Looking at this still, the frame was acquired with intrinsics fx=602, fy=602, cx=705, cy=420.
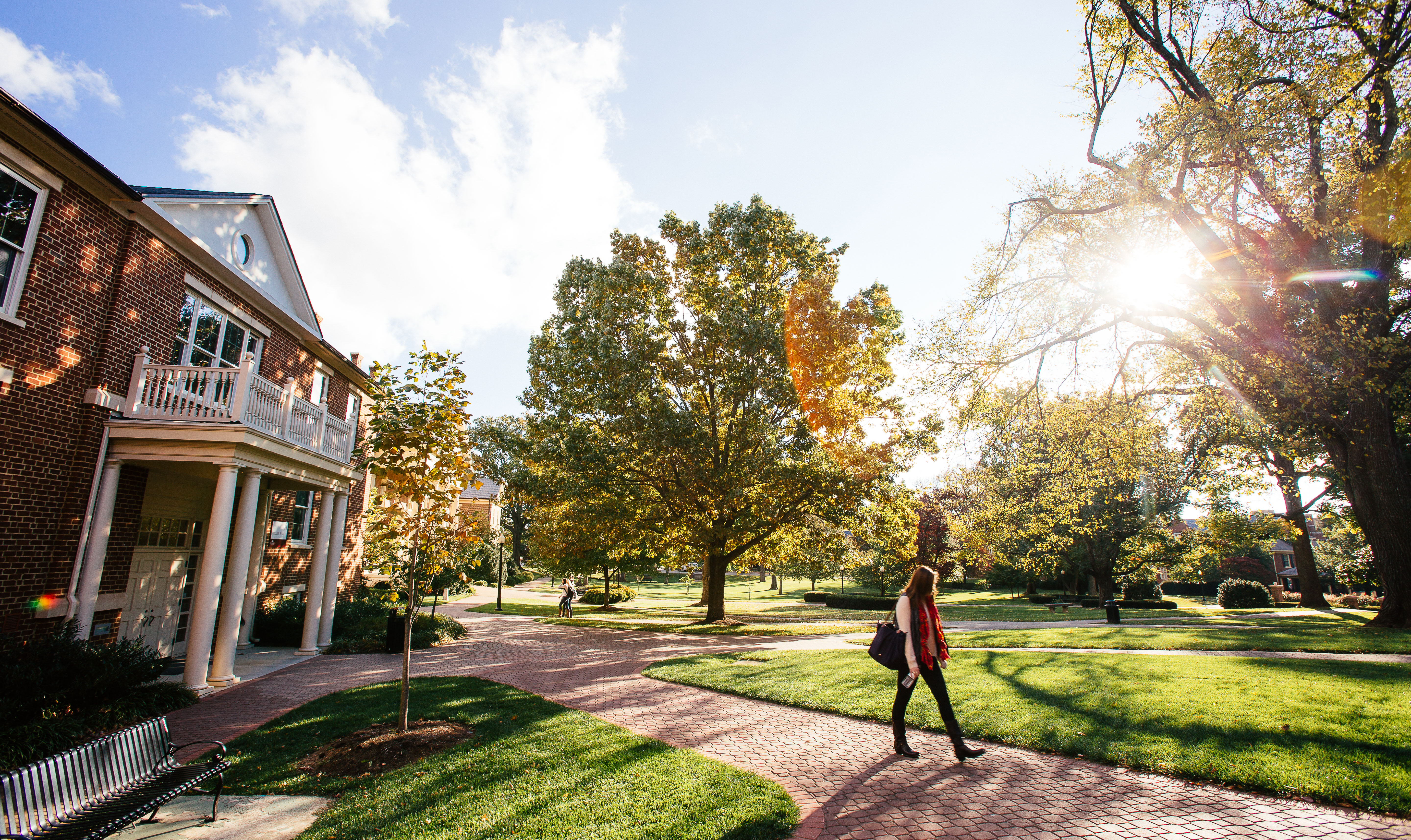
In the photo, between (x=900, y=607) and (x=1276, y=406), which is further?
(x=1276, y=406)

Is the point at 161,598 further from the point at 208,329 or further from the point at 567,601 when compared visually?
the point at 567,601

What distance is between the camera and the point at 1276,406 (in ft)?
40.7

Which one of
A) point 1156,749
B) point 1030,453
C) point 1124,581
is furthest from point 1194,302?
Answer: point 1124,581

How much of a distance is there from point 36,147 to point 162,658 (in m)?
7.58

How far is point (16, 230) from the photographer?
326 inches

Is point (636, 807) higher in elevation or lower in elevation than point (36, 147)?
lower

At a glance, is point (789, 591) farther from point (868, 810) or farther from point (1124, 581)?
point (868, 810)

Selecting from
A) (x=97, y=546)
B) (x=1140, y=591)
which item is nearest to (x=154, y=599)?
(x=97, y=546)

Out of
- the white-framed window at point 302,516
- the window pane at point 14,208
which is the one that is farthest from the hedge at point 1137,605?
the window pane at point 14,208

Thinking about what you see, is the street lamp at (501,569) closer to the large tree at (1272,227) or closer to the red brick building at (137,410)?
the red brick building at (137,410)

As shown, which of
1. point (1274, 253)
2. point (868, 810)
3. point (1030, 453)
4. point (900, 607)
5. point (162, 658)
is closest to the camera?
point (868, 810)

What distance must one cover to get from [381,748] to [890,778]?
17.9 feet

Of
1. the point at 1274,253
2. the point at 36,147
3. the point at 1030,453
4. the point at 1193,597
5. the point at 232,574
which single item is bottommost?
the point at 1193,597

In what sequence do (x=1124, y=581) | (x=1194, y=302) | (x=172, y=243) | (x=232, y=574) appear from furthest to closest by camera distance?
(x=1124, y=581)
(x=1194, y=302)
(x=172, y=243)
(x=232, y=574)
